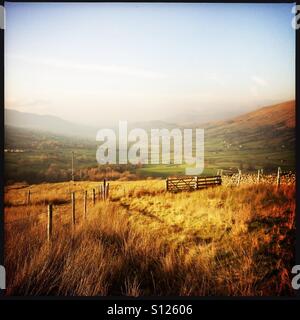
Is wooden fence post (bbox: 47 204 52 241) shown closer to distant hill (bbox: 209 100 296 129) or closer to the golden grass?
the golden grass

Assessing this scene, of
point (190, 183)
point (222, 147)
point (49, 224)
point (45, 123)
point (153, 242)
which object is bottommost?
point (153, 242)

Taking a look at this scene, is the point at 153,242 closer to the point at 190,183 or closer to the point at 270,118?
the point at 190,183

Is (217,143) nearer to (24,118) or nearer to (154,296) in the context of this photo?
(154,296)

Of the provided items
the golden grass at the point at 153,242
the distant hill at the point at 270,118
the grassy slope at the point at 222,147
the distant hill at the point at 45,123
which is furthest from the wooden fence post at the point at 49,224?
the distant hill at the point at 270,118

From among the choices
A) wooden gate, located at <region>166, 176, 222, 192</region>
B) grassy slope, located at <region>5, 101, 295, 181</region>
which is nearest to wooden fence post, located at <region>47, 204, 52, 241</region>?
grassy slope, located at <region>5, 101, 295, 181</region>

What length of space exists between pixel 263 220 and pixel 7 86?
3142 millimetres

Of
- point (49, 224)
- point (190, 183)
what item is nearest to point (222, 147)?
point (190, 183)

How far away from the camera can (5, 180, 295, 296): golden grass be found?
3.65m

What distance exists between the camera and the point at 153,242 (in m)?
3.82

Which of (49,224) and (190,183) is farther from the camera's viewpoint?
(190,183)

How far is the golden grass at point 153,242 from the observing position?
3.65 meters

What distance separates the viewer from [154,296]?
366cm

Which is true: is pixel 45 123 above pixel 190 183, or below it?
above

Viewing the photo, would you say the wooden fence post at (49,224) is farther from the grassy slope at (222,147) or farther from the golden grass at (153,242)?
the grassy slope at (222,147)
